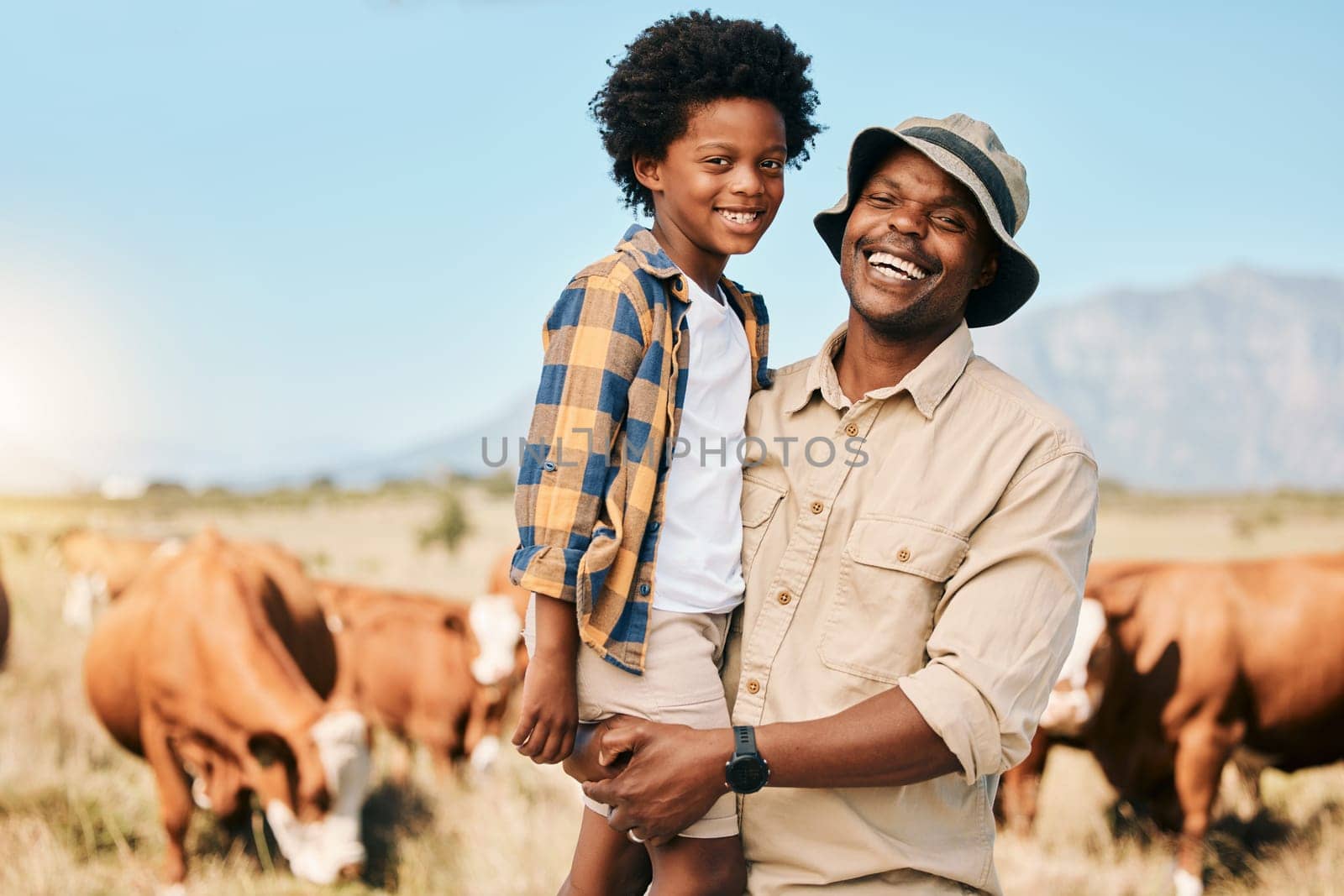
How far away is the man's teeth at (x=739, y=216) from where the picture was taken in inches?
108

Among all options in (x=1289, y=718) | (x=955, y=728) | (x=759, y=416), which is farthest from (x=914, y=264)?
(x=1289, y=718)

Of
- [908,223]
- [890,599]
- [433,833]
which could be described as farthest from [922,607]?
[433,833]

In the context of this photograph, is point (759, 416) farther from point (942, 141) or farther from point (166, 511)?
point (166, 511)

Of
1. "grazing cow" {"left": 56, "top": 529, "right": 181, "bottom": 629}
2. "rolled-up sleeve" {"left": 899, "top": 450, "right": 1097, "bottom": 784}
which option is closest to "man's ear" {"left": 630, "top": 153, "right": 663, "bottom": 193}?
"rolled-up sleeve" {"left": 899, "top": 450, "right": 1097, "bottom": 784}

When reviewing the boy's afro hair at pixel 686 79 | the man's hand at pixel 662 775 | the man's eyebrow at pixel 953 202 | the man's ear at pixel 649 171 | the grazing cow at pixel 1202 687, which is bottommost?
the grazing cow at pixel 1202 687

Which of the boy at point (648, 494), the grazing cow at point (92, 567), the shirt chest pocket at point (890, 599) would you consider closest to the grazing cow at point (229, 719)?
the boy at point (648, 494)

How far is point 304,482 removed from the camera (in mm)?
53406

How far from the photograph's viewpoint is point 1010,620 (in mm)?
2191

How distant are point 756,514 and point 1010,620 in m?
0.59

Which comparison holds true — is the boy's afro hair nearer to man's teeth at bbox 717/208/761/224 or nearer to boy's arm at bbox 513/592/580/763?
man's teeth at bbox 717/208/761/224

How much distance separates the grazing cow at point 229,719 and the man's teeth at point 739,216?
17.9ft

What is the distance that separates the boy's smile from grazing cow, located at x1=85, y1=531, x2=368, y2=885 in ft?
17.5

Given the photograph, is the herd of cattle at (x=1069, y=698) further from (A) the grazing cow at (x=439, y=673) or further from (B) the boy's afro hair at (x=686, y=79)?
(B) the boy's afro hair at (x=686, y=79)

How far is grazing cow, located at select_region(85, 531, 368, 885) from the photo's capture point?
7.26 meters
